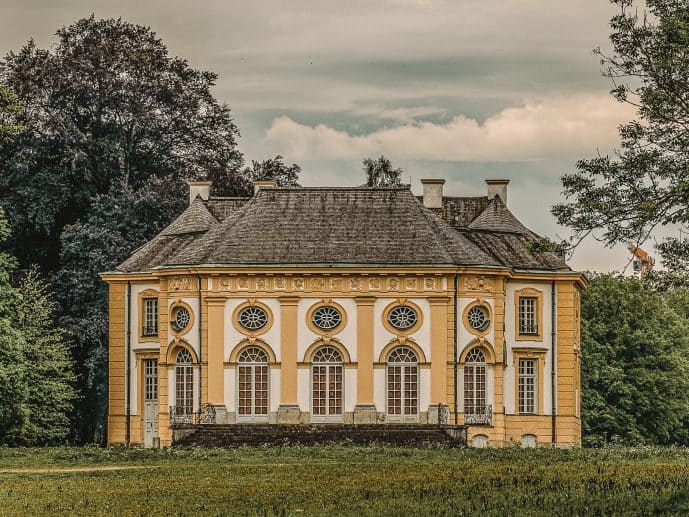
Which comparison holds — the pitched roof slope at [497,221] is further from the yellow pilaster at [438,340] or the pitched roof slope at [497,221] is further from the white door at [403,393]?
the white door at [403,393]

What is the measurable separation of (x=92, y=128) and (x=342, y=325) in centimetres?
1610

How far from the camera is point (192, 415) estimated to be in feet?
193

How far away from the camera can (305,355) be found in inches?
2308

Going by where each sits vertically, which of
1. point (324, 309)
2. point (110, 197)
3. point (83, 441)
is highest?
point (110, 197)

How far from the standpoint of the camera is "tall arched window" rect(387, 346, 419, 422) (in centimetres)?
5834

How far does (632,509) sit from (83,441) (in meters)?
45.7

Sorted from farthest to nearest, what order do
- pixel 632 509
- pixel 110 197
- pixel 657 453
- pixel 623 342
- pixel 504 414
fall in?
pixel 623 342 → pixel 110 197 → pixel 504 414 → pixel 657 453 → pixel 632 509

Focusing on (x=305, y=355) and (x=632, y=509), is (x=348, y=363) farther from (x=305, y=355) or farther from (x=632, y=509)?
(x=632, y=509)

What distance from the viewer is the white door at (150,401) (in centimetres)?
6262

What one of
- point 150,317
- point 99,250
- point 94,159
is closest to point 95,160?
point 94,159

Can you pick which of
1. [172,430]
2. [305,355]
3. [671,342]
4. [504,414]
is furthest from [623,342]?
[172,430]

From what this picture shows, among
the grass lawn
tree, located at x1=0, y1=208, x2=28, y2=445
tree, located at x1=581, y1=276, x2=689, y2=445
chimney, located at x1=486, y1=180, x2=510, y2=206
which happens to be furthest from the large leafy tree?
the grass lawn

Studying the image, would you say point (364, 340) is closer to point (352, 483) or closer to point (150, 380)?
point (150, 380)

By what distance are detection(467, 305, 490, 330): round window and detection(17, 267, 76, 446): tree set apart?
14.5 m
